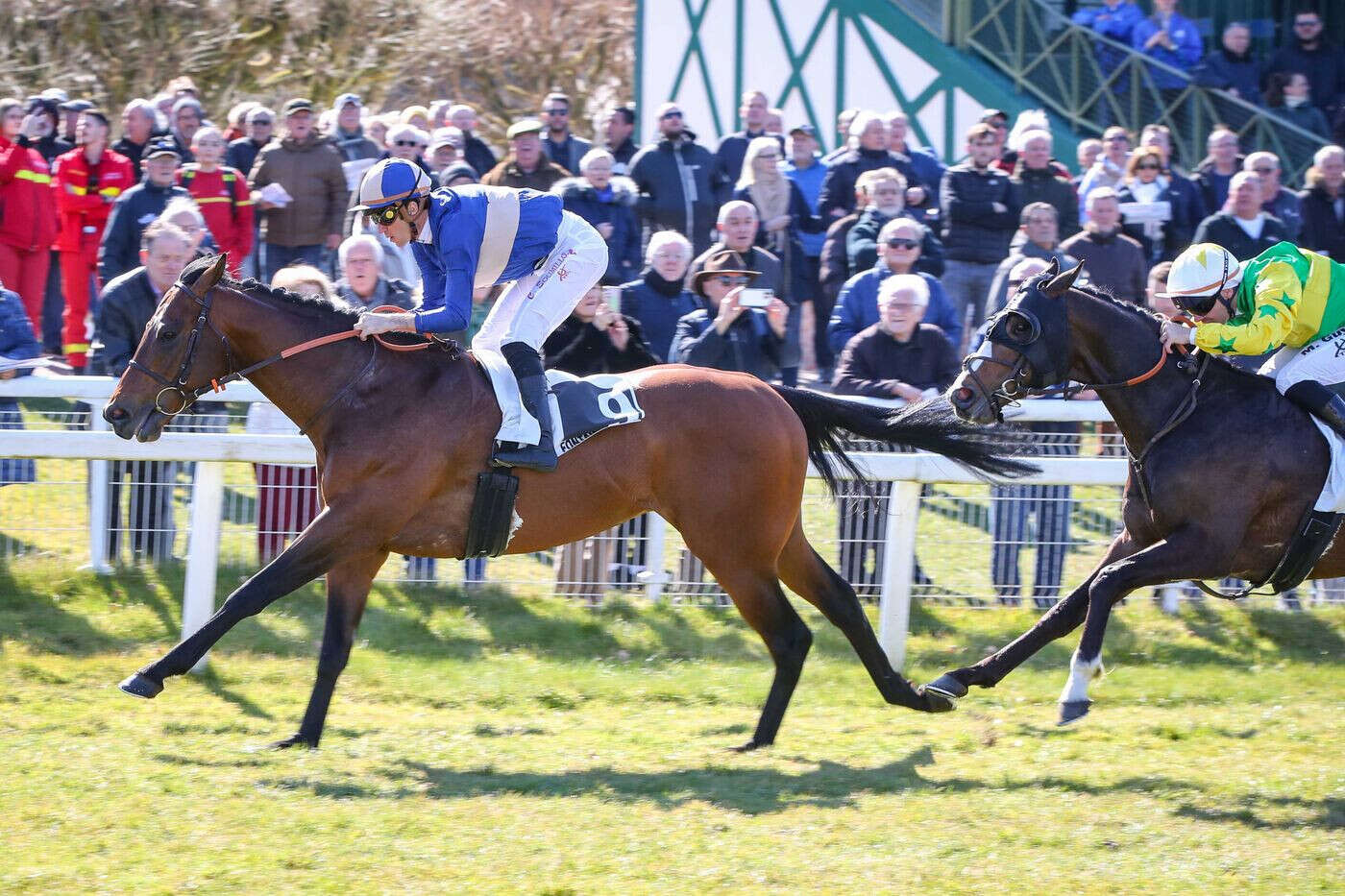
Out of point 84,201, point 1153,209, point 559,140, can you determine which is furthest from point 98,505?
point 1153,209

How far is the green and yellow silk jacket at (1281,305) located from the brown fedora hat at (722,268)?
2.58 meters

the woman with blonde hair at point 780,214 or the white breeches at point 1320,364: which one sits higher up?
the woman with blonde hair at point 780,214

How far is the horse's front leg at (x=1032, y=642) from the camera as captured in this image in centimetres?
591

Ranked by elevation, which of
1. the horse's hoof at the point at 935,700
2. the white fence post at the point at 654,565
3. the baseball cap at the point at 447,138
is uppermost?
the baseball cap at the point at 447,138

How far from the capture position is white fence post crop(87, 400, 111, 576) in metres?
6.92

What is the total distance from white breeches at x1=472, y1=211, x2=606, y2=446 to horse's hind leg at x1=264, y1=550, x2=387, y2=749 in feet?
2.39

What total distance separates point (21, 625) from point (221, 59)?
11.2 metres

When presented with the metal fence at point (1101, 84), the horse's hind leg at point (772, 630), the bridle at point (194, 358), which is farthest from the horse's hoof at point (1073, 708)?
the metal fence at point (1101, 84)

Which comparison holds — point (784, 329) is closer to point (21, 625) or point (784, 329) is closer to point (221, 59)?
point (21, 625)

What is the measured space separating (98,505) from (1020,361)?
3.74 metres

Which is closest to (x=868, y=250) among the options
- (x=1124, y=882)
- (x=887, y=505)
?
(x=887, y=505)

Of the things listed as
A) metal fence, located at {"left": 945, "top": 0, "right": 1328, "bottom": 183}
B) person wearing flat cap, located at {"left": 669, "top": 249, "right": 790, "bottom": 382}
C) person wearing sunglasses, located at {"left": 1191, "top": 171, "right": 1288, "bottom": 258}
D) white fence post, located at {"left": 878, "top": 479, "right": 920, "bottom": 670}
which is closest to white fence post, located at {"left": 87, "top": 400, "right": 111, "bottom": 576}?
person wearing flat cap, located at {"left": 669, "top": 249, "right": 790, "bottom": 382}

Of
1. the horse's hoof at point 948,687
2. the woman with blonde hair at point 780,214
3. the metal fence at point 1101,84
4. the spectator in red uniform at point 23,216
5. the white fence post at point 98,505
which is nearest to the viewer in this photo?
the horse's hoof at point 948,687

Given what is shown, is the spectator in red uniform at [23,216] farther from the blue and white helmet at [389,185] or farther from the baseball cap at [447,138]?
the blue and white helmet at [389,185]
